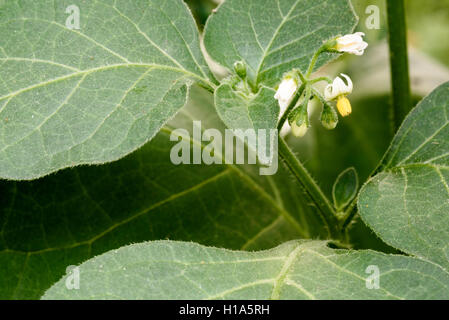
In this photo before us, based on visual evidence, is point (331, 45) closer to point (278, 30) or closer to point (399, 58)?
point (278, 30)

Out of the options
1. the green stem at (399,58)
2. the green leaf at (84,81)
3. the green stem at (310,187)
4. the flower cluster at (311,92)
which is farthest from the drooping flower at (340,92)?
the green stem at (399,58)

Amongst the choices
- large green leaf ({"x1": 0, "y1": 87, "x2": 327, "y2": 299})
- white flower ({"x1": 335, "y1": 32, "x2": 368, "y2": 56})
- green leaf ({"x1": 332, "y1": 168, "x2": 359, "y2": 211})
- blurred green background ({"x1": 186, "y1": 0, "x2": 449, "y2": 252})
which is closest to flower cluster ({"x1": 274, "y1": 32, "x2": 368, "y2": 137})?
white flower ({"x1": 335, "y1": 32, "x2": 368, "y2": 56})

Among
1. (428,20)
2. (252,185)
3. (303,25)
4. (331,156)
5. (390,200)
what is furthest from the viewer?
(428,20)

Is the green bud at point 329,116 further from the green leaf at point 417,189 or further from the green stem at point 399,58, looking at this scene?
the green stem at point 399,58

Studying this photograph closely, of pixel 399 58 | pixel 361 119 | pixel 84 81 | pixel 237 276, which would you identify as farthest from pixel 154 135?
pixel 361 119

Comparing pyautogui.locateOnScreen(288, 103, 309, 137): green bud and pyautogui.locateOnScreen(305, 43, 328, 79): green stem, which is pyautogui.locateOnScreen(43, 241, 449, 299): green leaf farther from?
pyautogui.locateOnScreen(305, 43, 328, 79): green stem

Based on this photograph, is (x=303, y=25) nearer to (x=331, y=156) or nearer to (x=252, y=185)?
(x=252, y=185)

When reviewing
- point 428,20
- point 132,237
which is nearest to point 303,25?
point 132,237
